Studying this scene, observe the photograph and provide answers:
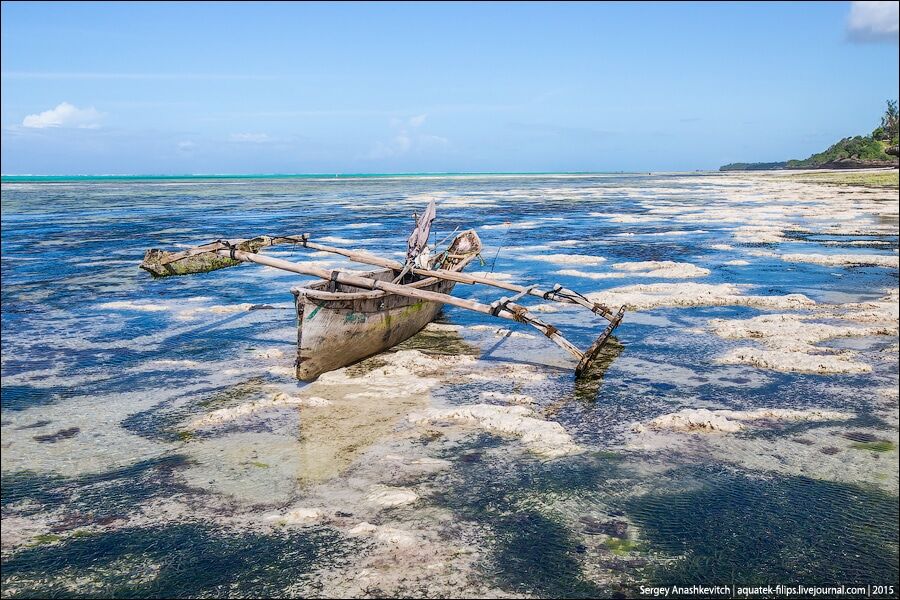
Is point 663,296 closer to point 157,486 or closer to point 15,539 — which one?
point 157,486

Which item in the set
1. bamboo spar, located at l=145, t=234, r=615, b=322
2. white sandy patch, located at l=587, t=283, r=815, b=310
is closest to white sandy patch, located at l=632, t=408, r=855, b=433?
bamboo spar, located at l=145, t=234, r=615, b=322

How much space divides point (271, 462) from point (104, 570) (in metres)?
2.17

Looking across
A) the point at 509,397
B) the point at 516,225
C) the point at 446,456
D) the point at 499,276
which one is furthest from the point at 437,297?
the point at 516,225

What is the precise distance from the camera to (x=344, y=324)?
33.8 feet

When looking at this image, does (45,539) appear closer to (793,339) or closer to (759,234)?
(793,339)

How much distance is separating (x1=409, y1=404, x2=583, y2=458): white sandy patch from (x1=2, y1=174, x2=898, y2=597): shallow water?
4cm

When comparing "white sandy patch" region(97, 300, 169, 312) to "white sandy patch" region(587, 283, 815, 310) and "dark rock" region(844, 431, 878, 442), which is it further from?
"dark rock" region(844, 431, 878, 442)

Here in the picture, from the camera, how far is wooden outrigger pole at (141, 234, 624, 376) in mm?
10750

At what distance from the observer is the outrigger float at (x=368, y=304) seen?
32.5 feet

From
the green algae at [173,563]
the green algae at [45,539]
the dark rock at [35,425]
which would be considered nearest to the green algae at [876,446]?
the green algae at [173,563]

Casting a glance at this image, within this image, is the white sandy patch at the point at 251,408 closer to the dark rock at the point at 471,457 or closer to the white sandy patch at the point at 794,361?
the dark rock at the point at 471,457

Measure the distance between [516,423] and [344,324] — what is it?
10.9 ft

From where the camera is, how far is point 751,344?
1179 cm

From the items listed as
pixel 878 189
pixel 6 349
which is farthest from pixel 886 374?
pixel 878 189
